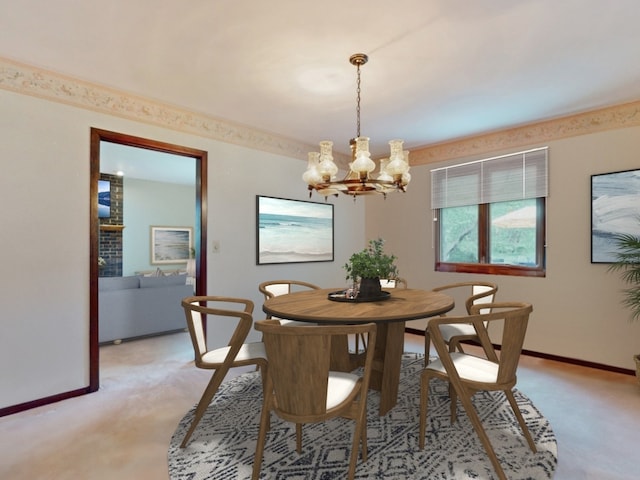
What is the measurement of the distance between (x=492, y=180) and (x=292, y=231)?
7.74 feet

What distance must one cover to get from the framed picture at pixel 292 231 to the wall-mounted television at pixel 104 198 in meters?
4.22

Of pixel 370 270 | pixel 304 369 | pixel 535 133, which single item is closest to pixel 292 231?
pixel 370 270

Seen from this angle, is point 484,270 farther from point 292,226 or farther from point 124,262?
point 124,262

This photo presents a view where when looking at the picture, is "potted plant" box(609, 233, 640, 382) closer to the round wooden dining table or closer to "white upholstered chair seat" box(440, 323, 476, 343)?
"white upholstered chair seat" box(440, 323, 476, 343)

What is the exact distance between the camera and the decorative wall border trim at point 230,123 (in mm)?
2621

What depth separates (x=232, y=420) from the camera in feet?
7.70

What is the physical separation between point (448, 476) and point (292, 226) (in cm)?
305

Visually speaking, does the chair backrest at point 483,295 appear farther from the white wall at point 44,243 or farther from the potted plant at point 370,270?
the white wall at point 44,243

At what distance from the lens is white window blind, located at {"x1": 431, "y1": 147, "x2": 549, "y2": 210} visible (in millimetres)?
3691

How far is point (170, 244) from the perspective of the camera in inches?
295

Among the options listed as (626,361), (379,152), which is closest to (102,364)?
(379,152)

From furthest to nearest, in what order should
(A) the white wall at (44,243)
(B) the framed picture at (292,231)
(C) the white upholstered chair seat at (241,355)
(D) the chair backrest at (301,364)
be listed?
1. (B) the framed picture at (292,231)
2. (A) the white wall at (44,243)
3. (C) the white upholstered chair seat at (241,355)
4. (D) the chair backrest at (301,364)

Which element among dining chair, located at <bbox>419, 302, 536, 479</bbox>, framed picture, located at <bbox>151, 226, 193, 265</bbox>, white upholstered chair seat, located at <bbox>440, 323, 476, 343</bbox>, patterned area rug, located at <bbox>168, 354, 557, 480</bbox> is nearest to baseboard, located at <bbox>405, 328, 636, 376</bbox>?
patterned area rug, located at <bbox>168, 354, 557, 480</bbox>

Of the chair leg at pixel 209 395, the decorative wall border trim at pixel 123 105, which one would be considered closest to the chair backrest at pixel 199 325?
the chair leg at pixel 209 395
